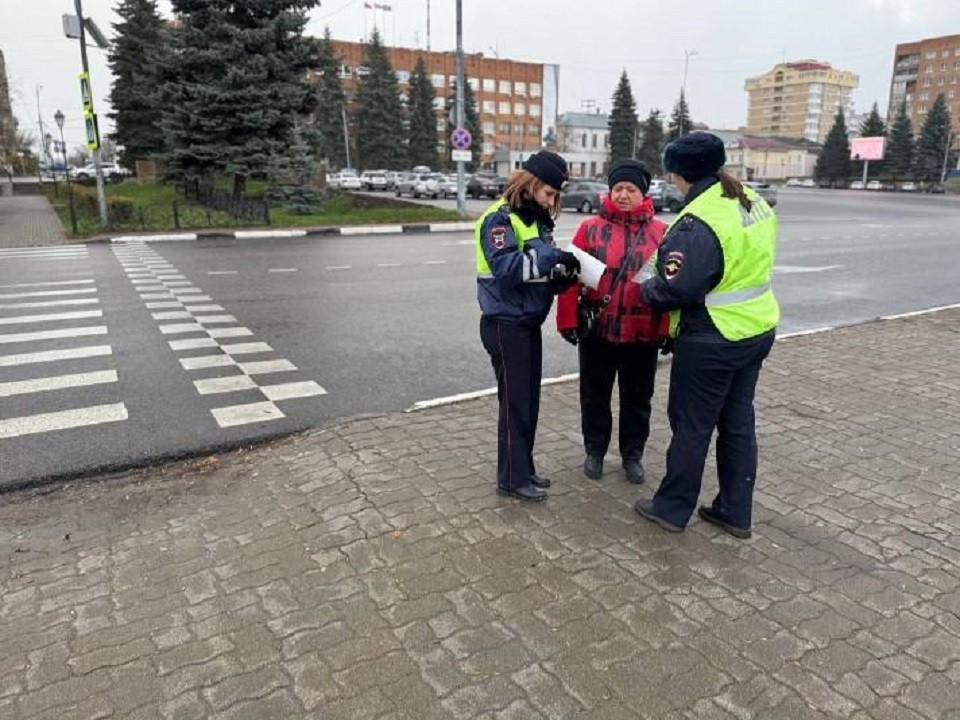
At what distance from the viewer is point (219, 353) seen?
277 inches

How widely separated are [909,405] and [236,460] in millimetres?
4899

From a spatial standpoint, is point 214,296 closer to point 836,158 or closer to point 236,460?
point 236,460

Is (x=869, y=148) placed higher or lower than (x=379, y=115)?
lower

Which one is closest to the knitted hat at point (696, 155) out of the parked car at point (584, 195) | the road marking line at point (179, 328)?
the road marking line at point (179, 328)

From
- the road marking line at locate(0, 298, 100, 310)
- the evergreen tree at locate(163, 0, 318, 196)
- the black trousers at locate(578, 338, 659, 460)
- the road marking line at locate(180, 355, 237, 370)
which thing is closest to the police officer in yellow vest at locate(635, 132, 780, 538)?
the black trousers at locate(578, 338, 659, 460)

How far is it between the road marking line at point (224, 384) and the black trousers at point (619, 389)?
308 centimetres

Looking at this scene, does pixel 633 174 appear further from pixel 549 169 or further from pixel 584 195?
pixel 584 195

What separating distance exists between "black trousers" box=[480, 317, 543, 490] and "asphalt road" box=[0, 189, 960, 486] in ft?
6.22

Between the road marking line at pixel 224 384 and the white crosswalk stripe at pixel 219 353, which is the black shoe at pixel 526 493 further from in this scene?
the road marking line at pixel 224 384

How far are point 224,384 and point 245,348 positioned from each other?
1217mm

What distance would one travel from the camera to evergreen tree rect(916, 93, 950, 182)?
7750 centimetres

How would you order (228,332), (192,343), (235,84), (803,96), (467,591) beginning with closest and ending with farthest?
(467,591) < (192,343) < (228,332) < (235,84) < (803,96)

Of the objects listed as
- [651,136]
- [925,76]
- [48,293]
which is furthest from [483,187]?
[925,76]

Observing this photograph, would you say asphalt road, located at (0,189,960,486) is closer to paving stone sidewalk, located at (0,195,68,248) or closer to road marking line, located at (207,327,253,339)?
road marking line, located at (207,327,253,339)
